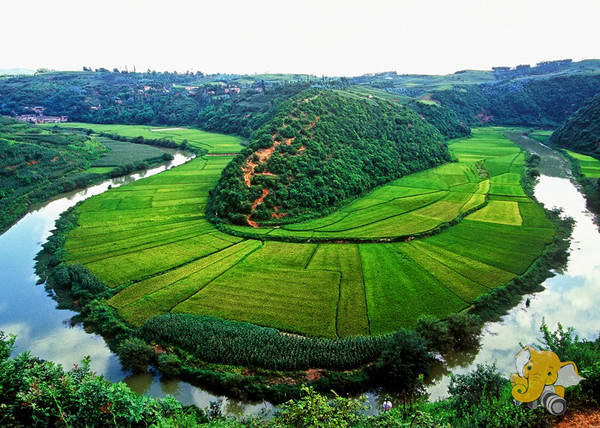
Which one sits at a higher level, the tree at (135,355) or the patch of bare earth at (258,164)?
the patch of bare earth at (258,164)

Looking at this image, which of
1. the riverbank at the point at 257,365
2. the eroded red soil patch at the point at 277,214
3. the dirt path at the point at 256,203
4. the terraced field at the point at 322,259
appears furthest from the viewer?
the eroded red soil patch at the point at 277,214

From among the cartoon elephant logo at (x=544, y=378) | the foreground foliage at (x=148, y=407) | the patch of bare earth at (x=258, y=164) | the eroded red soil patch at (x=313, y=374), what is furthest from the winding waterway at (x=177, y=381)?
the patch of bare earth at (x=258, y=164)

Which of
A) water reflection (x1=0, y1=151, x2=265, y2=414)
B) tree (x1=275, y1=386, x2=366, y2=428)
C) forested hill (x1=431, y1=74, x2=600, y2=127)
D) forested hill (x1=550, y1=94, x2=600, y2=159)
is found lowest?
water reflection (x1=0, y1=151, x2=265, y2=414)

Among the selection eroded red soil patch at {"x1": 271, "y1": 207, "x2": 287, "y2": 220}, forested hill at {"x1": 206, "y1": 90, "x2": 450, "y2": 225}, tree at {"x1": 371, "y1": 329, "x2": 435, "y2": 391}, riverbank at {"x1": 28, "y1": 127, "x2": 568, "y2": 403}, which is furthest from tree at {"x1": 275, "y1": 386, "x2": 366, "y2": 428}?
eroded red soil patch at {"x1": 271, "y1": 207, "x2": 287, "y2": 220}

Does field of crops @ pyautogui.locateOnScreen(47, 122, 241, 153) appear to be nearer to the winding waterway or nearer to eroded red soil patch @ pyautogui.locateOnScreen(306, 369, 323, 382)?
the winding waterway

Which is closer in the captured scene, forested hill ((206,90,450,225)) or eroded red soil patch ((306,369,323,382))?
eroded red soil patch ((306,369,323,382))

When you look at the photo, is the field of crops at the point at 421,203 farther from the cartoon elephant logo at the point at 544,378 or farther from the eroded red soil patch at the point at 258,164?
the cartoon elephant logo at the point at 544,378

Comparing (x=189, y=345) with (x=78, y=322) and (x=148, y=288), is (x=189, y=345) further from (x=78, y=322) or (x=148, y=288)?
(x=78, y=322)

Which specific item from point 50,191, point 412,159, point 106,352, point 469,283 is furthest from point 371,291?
point 50,191
